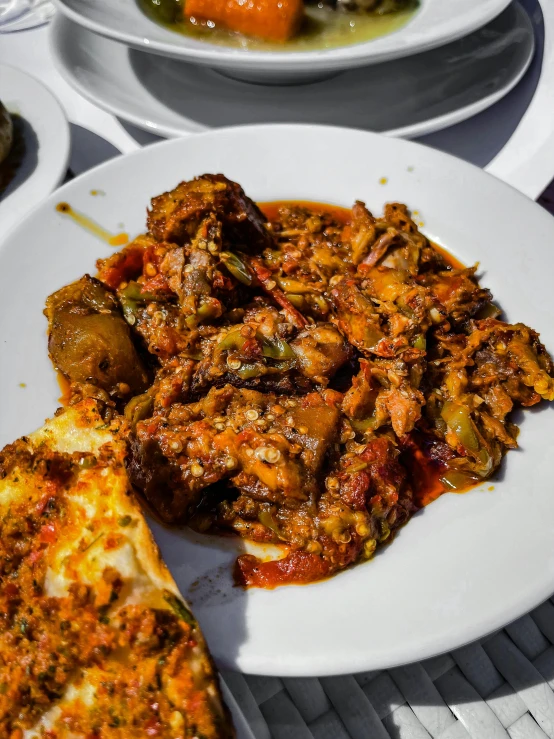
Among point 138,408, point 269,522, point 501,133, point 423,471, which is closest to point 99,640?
point 269,522

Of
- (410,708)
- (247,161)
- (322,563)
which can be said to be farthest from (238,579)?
(247,161)

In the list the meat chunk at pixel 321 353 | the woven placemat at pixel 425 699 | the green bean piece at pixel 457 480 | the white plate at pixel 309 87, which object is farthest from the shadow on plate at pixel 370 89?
the woven placemat at pixel 425 699

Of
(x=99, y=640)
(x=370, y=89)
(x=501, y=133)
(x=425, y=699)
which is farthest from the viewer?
(x=370, y=89)

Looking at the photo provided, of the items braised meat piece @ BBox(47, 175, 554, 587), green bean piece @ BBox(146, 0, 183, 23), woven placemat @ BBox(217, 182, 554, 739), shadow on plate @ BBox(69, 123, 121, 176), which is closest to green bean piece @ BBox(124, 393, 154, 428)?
braised meat piece @ BBox(47, 175, 554, 587)

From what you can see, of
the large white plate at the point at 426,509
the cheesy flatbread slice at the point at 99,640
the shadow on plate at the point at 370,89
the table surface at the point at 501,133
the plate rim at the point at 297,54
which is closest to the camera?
the cheesy flatbread slice at the point at 99,640

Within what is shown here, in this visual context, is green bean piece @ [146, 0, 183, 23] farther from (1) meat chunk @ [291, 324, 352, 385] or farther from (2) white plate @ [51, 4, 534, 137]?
(1) meat chunk @ [291, 324, 352, 385]

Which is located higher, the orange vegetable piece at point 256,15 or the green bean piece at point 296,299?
the orange vegetable piece at point 256,15

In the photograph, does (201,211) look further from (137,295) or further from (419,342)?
(419,342)

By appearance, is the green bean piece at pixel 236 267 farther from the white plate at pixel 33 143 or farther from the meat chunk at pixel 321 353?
the white plate at pixel 33 143
